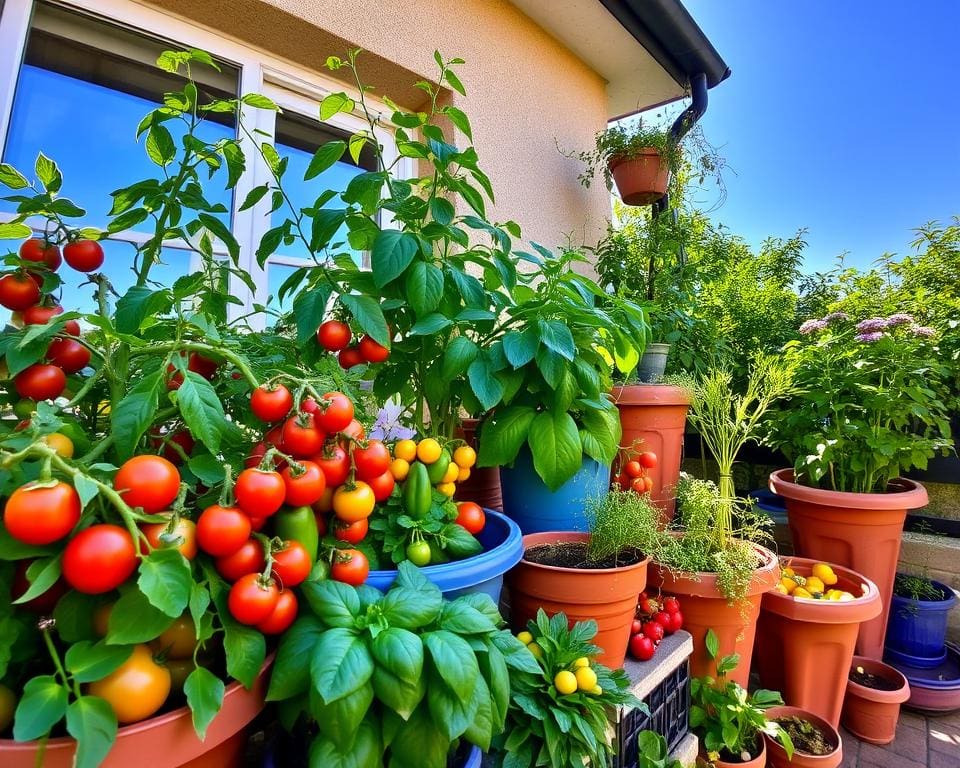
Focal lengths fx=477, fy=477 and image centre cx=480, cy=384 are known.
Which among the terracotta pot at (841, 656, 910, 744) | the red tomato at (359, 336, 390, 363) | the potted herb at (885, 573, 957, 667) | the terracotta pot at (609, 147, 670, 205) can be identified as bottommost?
the terracotta pot at (841, 656, 910, 744)

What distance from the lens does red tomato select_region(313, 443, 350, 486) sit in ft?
1.95

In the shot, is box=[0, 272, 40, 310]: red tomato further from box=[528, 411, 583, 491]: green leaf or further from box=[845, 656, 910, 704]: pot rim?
box=[845, 656, 910, 704]: pot rim

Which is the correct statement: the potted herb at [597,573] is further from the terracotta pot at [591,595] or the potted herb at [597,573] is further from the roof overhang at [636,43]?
the roof overhang at [636,43]

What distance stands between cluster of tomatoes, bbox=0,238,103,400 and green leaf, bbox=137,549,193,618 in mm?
313

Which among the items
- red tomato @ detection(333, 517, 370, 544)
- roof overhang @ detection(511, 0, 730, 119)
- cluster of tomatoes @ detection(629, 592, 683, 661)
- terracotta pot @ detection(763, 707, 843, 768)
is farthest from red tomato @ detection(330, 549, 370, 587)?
roof overhang @ detection(511, 0, 730, 119)

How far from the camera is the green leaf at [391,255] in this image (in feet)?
2.99

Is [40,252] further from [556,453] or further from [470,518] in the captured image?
[556,453]

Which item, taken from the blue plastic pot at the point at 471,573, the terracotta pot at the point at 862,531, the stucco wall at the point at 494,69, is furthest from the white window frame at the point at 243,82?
the terracotta pot at the point at 862,531

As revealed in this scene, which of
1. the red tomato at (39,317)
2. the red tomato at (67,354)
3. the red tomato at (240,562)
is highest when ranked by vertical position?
the red tomato at (39,317)

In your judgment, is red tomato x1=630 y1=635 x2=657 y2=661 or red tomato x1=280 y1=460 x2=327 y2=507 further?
red tomato x1=630 y1=635 x2=657 y2=661

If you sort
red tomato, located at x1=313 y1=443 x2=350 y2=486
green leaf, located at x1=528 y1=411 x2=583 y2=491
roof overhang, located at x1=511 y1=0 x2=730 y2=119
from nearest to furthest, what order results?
1. red tomato, located at x1=313 y1=443 x2=350 y2=486
2. green leaf, located at x1=528 y1=411 x2=583 y2=491
3. roof overhang, located at x1=511 y1=0 x2=730 y2=119

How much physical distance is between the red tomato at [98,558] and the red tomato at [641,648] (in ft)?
3.46

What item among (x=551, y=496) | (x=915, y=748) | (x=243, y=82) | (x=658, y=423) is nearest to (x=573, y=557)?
(x=551, y=496)

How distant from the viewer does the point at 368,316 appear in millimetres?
830
